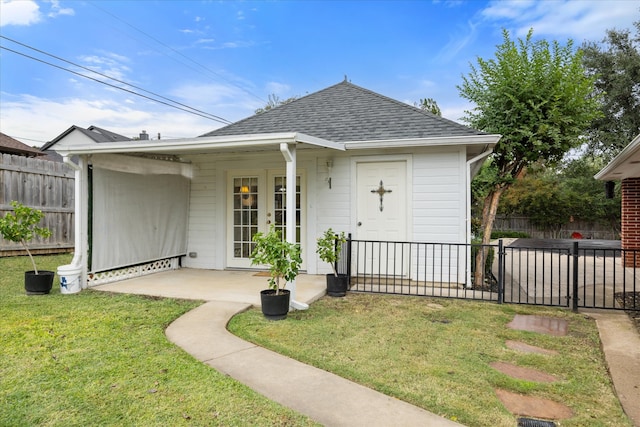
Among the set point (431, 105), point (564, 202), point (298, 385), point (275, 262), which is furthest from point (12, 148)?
point (564, 202)

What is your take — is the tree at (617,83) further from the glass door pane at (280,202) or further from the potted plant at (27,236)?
the potted plant at (27,236)

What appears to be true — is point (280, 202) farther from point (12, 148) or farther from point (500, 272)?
point (12, 148)

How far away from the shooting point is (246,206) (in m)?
7.73

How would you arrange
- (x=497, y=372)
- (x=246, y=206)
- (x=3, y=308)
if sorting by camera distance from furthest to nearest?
(x=246, y=206) < (x=3, y=308) < (x=497, y=372)

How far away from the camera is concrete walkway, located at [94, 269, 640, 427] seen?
2383 millimetres

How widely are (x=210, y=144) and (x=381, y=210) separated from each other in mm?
3032

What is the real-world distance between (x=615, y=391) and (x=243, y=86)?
23.1 m

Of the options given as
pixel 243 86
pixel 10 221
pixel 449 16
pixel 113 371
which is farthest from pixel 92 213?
pixel 243 86

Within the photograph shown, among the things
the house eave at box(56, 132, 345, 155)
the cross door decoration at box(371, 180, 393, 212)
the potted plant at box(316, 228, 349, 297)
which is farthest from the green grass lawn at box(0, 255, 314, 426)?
the cross door decoration at box(371, 180, 393, 212)

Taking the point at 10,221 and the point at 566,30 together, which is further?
the point at 566,30

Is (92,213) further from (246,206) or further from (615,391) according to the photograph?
(615,391)

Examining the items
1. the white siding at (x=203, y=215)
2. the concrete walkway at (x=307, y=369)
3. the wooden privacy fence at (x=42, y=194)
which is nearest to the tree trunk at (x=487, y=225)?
the concrete walkway at (x=307, y=369)

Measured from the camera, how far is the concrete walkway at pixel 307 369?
2383 mm

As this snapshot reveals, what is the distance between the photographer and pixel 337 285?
5.75m
